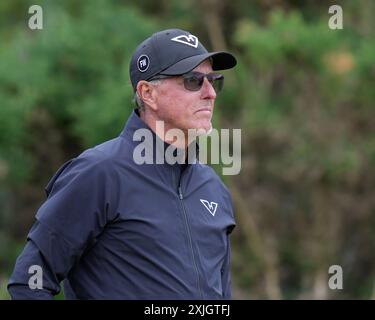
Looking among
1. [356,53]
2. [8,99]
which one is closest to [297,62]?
[356,53]

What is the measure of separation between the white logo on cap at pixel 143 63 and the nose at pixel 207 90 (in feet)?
0.83

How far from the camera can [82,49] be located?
1134 cm

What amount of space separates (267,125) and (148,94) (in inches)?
298

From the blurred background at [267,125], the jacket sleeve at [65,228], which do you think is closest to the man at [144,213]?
the jacket sleeve at [65,228]

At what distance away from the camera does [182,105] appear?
129 inches

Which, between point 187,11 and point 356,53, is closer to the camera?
point 356,53

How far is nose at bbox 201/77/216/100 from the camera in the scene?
3.31 m

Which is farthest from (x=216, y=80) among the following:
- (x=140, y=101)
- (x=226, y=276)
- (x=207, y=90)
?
(x=226, y=276)

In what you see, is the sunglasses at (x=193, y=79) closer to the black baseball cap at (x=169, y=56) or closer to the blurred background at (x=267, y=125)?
the black baseball cap at (x=169, y=56)

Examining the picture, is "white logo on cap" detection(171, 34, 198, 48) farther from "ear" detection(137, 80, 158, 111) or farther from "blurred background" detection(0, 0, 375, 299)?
"blurred background" detection(0, 0, 375, 299)
